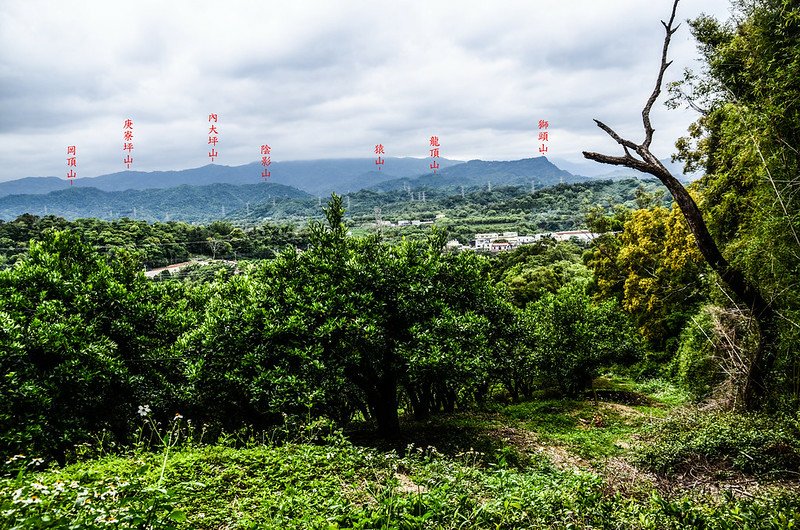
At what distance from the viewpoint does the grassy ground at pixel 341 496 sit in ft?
10.8

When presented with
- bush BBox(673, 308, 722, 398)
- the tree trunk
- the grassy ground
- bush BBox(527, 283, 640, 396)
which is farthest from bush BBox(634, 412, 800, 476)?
bush BBox(527, 283, 640, 396)

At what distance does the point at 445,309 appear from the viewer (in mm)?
10062

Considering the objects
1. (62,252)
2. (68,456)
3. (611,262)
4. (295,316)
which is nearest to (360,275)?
(295,316)

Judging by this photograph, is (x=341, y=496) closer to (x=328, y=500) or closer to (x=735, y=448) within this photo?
(x=328, y=500)

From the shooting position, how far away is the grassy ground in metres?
3.28

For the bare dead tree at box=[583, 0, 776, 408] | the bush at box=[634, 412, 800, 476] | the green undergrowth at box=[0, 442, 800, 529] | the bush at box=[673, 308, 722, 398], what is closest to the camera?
the green undergrowth at box=[0, 442, 800, 529]

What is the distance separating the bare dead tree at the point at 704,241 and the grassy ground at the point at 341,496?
11.6 feet

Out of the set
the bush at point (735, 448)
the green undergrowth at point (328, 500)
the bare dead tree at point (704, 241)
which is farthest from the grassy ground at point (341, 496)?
the bare dead tree at point (704, 241)

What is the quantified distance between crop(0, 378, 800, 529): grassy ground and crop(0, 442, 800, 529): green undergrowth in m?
0.01

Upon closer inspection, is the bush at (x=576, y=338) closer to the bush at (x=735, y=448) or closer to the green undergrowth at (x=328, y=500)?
the bush at (x=735, y=448)

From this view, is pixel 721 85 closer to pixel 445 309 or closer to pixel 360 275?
pixel 445 309

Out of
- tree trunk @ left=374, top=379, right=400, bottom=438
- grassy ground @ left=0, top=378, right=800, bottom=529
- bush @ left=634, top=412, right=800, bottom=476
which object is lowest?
tree trunk @ left=374, top=379, right=400, bottom=438

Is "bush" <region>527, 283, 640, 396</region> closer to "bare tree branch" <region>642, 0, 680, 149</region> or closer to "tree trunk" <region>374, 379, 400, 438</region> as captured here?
"tree trunk" <region>374, 379, 400, 438</region>

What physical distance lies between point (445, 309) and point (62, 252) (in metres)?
9.27
